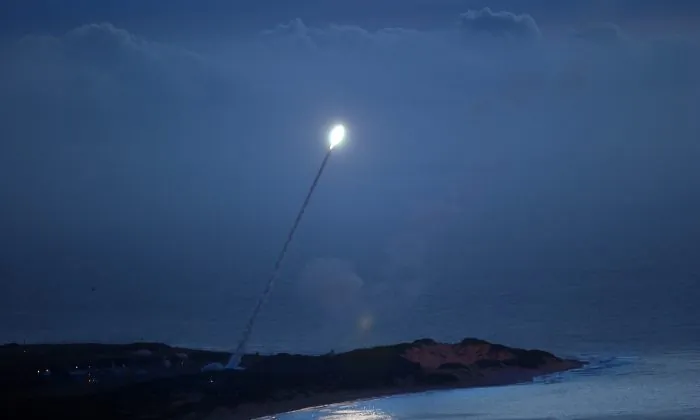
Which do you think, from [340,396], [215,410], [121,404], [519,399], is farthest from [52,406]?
[519,399]

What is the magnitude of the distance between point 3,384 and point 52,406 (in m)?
13.4

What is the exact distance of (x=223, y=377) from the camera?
7531 cm

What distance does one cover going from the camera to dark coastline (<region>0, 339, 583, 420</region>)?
64.8m

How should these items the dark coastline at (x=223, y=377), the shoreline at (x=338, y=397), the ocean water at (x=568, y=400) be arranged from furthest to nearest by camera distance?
the shoreline at (x=338, y=397)
the dark coastline at (x=223, y=377)
the ocean water at (x=568, y=400)

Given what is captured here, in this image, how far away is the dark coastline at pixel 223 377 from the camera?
64.8m

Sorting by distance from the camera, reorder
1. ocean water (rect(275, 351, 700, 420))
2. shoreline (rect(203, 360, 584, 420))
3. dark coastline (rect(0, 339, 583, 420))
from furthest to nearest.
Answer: shoreline (rect(203, 360, 584, 420)) < dark coastline (rect(0, 339, 583, 420)) < ocean water (rect(275, 351, 700, 420))

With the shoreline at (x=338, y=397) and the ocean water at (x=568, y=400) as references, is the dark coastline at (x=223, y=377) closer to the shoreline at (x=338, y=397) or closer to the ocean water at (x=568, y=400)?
the shoreline at (x=338, y=397)

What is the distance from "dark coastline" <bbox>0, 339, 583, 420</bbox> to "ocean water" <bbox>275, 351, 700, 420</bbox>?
11.0 feet

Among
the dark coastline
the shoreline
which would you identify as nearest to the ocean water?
the shoreline

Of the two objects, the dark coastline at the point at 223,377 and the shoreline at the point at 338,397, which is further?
the shoreline at the point at 338,397

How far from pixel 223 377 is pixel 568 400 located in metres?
24.8

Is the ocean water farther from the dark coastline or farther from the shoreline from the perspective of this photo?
the dark coastline

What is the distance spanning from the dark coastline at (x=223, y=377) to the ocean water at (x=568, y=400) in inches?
132

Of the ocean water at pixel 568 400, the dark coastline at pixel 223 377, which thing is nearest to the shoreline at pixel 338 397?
the dark coastline at pixel 223 377
